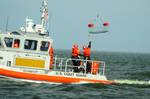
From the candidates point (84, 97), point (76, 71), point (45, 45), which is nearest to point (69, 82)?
point (76, 71)

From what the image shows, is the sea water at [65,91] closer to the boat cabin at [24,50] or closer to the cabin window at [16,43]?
the boat cabin at [24,50]

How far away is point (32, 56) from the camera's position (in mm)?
24438

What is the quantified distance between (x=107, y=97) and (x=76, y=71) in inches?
166

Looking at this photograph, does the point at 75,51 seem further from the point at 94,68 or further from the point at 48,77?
the point at 48,77

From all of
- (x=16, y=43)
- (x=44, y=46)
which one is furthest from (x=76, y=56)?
(x=16, y=43)

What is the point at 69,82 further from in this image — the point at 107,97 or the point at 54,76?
the point at 107,97

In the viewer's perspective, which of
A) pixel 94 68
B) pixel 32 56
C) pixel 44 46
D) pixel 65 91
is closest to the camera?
pixel 65 91

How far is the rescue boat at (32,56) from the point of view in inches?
960

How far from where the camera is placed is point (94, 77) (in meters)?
25.7

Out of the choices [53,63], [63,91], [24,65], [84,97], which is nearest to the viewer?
[84,97]

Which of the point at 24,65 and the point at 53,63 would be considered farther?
the point at 53,63

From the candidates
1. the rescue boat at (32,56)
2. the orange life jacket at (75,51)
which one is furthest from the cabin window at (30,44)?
the orange life jacket at (75,51)

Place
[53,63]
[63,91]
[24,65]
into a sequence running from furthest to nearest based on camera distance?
[53,63], [24,65], [63,91]

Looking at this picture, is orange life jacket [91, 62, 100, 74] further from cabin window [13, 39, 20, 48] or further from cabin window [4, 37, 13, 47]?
cabin window [4, 37, 13, 47]
